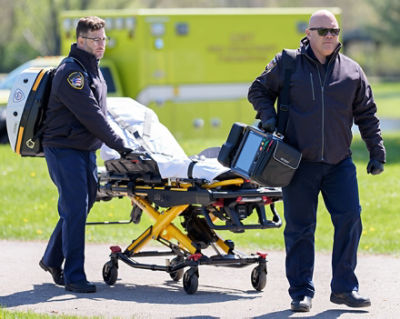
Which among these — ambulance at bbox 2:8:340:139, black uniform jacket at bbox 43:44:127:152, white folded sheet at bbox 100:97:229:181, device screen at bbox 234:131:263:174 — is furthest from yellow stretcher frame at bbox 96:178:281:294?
ambulance at bbox 2:8:340:139

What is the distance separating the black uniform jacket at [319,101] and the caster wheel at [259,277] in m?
1.18

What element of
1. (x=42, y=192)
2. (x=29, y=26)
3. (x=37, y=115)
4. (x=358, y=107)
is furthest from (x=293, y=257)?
(x=29, y=26)

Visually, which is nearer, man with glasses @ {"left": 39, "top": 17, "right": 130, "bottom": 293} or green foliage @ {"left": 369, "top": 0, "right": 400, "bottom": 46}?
man with glasses @ {"left": 39, "top": 17, "right": 130, "bottom": 293}

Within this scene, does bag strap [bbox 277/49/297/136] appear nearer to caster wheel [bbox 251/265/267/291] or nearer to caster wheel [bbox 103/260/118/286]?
caster wheel [bbox 251/265/267/291]

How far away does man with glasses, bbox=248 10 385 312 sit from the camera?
685 centimetres

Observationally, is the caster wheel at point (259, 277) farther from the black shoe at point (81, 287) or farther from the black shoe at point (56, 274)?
the black shoe at point (56, 274)

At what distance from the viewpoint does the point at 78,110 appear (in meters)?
7.60

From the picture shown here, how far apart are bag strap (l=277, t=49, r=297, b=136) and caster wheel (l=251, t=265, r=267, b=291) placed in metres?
1.27

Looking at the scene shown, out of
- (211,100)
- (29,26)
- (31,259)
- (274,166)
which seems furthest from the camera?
(29,26)

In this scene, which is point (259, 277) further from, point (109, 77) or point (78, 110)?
point (109, 77)

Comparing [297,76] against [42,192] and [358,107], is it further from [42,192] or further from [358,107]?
[42,192]

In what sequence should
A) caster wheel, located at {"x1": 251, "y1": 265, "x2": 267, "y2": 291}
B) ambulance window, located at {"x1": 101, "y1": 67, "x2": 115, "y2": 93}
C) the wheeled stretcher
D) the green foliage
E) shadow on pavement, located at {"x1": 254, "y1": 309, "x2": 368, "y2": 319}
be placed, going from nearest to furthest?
shadow on pavement, located at {"x1": 254, "y1": 309, "x2": 368, "y2": 319}
the wheeled stretcher
caster wheel, located at {"x1": 251, "y1": 265, "x2": 267, "y2": 291}
ambulance window, located at {"x1": 101, "y1": 67, "x2": 115, "y2": 93}
the green foliage

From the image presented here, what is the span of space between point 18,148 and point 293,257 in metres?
2.27

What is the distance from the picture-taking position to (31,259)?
920cm
